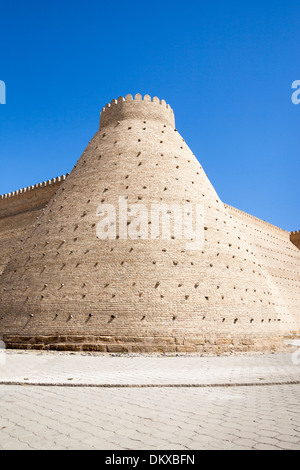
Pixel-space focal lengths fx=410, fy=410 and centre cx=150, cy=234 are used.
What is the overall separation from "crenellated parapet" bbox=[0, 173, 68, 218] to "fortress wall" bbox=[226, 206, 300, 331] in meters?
10.9

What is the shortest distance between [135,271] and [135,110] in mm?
8056

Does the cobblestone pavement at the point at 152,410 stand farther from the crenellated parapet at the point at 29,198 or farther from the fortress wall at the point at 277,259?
the fortress wall at the point at 277,259

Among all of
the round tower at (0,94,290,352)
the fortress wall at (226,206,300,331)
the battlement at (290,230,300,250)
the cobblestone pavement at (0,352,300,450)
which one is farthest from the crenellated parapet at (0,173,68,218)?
the battlement at (290,230,300,250)

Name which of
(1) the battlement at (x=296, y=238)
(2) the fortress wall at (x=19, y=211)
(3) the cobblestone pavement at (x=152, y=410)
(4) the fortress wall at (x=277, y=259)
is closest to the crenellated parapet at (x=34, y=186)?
(2) the fortress wall at (x=19, y=211)

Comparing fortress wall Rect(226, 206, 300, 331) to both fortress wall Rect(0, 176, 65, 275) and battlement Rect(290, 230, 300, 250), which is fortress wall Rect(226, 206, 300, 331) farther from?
fortress wall Rect(0, 176, 65, 275)

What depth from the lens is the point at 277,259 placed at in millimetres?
28984

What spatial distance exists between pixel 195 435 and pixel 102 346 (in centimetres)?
801

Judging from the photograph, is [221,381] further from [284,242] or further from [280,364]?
[284,242]

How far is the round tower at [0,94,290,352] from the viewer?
1148 centimetres

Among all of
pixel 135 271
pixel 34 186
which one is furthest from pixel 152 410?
pixel 34 186

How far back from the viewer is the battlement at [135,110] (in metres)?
17.1

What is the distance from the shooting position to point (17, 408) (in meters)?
4.57

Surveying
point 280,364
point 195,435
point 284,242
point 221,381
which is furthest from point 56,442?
point 284,242

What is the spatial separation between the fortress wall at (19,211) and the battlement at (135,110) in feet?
23.4
